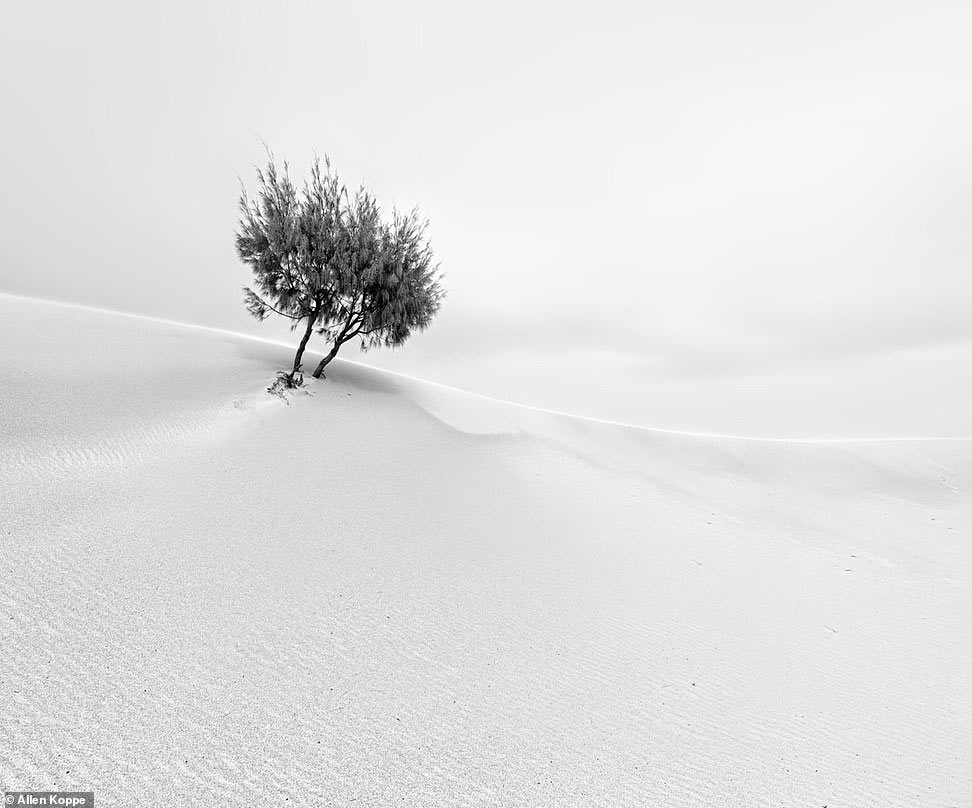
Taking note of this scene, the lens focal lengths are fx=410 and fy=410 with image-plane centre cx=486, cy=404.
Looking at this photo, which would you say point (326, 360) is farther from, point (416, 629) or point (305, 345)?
point (416, 629)

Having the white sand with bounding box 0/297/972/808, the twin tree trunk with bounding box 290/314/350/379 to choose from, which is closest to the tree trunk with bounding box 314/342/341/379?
the twin tree trunk with bounding box 290/314/350/379

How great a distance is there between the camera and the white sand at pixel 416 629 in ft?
9.22

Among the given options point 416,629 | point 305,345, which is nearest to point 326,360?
point 305,345

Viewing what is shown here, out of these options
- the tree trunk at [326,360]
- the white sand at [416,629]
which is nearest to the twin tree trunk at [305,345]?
the tree trunk at [326,360]

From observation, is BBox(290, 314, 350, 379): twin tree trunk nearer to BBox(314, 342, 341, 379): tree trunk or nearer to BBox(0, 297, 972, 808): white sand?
BBox(314, 342, 341, 379): tree trunk

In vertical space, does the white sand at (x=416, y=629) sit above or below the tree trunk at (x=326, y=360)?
below

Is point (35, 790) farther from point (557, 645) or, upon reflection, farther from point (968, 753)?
point (968, 753)

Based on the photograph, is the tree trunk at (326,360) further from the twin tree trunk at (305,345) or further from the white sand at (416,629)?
the white sand at (416,629)

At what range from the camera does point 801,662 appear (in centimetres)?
486

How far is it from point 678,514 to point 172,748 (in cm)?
983

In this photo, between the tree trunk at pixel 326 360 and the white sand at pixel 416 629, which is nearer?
the white sand at pixel 416 629

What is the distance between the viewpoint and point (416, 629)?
429cm

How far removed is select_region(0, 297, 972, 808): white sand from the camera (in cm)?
281

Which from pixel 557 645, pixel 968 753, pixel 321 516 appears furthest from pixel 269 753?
pixel 968 753
